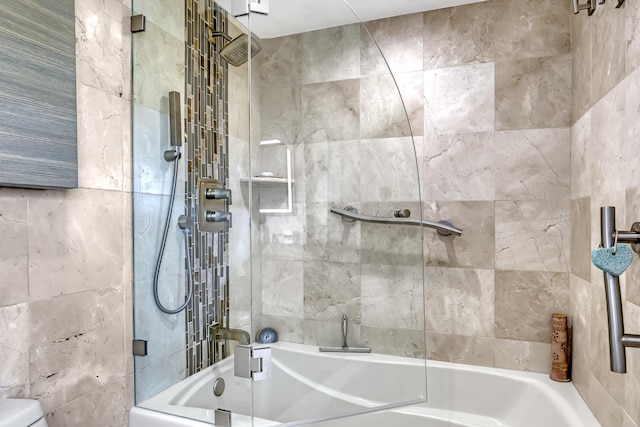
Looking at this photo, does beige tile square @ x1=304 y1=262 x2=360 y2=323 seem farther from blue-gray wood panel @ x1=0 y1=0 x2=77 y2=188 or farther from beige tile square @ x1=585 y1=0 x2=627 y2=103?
beige tile square @ x1=585 y1=0 x2=627 y2=103

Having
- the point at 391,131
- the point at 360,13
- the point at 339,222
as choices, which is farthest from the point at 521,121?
the point at 339,222

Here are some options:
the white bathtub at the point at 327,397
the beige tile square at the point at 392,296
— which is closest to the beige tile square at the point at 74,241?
the white bathtub at the point at 327,397

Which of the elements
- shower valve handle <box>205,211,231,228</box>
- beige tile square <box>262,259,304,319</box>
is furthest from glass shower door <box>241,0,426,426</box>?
shower valve handle <box>205,211,231,228</box>

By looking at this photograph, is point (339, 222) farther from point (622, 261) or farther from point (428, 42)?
point (428, 42)

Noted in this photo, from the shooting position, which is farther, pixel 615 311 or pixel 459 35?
pixel 459 35

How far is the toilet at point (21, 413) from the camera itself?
3.41 feet

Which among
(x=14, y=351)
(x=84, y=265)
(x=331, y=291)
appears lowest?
(x=14, y=351)

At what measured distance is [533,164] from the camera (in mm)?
1954

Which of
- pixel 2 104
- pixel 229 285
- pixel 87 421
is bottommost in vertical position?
pixel 87 421

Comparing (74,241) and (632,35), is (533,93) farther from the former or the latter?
(74,241)

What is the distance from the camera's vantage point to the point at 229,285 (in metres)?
1.37

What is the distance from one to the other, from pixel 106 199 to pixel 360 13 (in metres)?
1.56

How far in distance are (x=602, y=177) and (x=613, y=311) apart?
2.43ft

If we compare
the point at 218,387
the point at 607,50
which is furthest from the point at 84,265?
the point at 607,50
